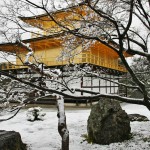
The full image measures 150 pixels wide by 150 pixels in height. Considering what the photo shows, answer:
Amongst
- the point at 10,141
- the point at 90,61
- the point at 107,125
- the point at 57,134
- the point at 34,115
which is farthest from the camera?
the point at 90,61

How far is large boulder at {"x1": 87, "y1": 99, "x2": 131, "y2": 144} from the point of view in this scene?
1083 cm

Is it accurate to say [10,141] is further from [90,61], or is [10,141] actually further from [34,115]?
[90,61]

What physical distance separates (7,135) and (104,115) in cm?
402

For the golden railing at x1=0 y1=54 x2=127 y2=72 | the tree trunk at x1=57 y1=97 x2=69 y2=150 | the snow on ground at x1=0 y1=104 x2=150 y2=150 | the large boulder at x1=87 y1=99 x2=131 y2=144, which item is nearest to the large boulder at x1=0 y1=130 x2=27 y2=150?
the snow on ground at x1=0 y1=104 x2=150 y2=150

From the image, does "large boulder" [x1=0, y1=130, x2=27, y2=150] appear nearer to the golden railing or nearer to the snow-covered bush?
the snow-covered bush

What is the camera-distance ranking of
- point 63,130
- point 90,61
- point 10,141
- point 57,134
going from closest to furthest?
1. point 63,130
2. point 10,141
3. point 57,134
4. point 90,61

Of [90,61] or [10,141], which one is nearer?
[10,141]

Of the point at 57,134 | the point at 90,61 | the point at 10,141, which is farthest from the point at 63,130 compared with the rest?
the point at 90,61

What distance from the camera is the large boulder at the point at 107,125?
35.5ft

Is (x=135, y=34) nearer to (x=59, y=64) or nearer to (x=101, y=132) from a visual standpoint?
(x=101, y=132)

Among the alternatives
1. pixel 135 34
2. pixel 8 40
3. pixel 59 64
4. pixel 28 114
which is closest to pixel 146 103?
pixel 135 34

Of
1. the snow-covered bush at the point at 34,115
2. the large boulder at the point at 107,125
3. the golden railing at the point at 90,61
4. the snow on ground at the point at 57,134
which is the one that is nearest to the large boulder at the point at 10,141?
the snow on ground at the point at 57,134

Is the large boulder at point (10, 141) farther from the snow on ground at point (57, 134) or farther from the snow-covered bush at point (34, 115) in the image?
the snow-covered bush at point (34, 115)

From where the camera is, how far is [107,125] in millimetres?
10906
